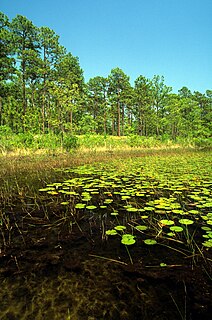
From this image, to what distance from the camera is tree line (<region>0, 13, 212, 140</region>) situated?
15.3 metres

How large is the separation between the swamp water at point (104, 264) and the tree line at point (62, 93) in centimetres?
1017

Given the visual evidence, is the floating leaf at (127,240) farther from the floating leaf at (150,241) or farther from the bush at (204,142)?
the bush at (204,142)

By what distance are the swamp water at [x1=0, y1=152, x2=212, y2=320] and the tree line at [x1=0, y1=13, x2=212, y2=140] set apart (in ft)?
33.4

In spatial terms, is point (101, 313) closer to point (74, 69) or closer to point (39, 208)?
point (39, 208)

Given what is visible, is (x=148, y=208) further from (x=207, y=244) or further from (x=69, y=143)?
(x=69, y=143)

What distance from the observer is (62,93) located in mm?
11852

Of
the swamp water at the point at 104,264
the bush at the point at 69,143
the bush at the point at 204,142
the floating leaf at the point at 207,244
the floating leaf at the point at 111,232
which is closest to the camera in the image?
the swamp water at the point at 104,264

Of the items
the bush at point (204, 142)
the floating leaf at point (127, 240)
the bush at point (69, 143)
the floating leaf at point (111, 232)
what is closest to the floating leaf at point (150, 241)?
the floating leaf at point (127, 240)

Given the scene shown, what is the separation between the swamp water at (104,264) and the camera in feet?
3.76

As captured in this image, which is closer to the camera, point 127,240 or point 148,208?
point 127,240

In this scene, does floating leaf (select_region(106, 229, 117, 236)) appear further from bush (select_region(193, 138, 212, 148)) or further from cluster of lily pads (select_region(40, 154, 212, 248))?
bush (select_region(193, 138, 212, 148))

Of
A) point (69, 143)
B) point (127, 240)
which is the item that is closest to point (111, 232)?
point (127, 240)

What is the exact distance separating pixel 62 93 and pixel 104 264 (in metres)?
11.8

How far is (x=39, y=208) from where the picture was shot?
9.32 ft
